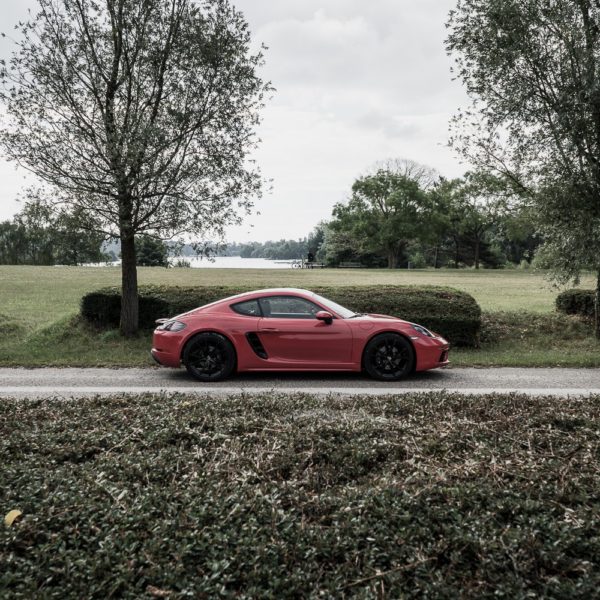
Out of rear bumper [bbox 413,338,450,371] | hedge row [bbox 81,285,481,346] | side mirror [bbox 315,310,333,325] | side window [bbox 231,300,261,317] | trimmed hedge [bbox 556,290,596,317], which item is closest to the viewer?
side mirror [bbox 315,310,333,325]

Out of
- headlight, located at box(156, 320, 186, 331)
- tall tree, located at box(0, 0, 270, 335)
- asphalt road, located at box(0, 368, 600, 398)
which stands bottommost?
asphalt road, located at box(0, 368, 600, 398)

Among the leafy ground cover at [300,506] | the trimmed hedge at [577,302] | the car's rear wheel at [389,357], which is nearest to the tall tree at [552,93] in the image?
the trimmed hedge at [577,302]

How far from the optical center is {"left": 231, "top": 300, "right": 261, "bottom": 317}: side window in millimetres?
8375

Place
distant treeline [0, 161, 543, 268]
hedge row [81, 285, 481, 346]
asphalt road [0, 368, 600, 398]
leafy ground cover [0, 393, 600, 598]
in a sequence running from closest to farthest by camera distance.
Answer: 1. leafy ground cover [0, 393, 600, 598]
2. asphalt road [0, 368, 600, 398]
3. hedge row [81, 285, 481, 346]
4. distant treeline [0, 161, 543, 268]

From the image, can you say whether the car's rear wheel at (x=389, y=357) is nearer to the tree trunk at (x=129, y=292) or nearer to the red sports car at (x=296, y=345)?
the red sports car at (x=296, y=345)

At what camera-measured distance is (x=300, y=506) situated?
8.81 ft

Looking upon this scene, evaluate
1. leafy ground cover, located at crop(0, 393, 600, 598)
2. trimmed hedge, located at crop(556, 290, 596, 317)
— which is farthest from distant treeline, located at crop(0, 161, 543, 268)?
leafy ground cover, located at crop(0, 393, 600, 598)

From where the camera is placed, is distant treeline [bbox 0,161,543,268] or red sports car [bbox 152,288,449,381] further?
distant treeline [bbox 0,161,543,268]

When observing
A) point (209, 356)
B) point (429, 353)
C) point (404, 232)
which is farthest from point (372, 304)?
point (404, 232)

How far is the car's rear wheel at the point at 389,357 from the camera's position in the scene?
820cm

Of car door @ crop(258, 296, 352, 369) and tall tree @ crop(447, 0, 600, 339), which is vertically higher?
tall tree @ crop(447, 0, 600, 339)

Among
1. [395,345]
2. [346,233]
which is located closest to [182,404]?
[395,345]

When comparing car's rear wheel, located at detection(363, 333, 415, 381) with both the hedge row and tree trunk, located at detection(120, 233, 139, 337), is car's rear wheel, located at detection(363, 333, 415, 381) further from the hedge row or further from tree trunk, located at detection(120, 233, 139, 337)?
tree trunk, located at detection(120, 233, 139, 337)

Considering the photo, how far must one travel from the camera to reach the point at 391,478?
2.98 m
